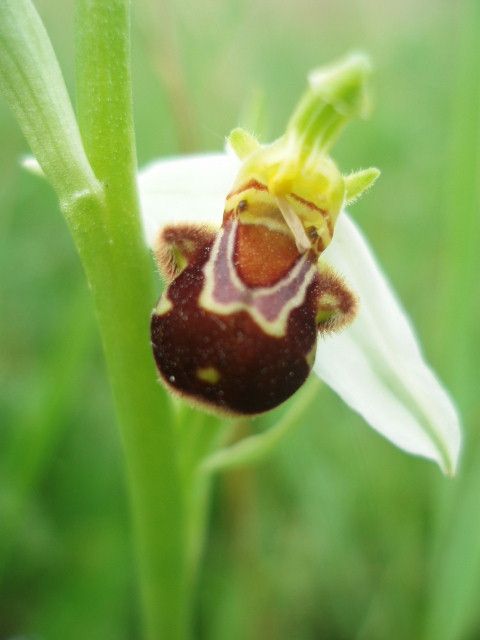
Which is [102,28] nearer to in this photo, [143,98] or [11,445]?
[11,445]

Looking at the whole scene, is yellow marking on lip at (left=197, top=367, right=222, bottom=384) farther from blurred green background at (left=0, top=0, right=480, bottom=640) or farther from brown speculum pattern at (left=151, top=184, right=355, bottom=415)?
blurred green background at (left=0, top=0, right=480, bottom=640)

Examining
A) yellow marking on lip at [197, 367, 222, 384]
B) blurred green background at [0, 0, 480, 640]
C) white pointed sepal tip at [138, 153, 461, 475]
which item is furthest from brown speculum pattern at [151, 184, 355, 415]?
blurred green background at [0, 0, 480, 640]

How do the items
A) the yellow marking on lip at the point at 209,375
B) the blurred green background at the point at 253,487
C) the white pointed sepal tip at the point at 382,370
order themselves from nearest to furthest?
1. the yellow marking on lip at the point at 209,375
2. the white pointed sepal tip at the point at 382,370
3. the blurred green background at the point at 253,487

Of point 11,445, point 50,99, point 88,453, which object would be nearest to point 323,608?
point 88,453

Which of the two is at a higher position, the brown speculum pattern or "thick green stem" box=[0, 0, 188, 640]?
"thick green stem" box=[0, 0, 188, 640]

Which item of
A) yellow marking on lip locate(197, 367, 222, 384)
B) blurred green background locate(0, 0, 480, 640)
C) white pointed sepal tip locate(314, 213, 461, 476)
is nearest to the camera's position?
yellow marking on lip locate(197, 367, 222, 384)

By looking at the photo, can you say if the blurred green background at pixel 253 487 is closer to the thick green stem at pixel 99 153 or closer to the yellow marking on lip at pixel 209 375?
the thick green stem at pixel 99 153

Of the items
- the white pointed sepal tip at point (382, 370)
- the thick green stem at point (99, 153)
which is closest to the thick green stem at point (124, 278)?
the thick green stem at point (99, 153)

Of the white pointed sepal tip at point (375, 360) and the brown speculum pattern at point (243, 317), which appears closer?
the brown speculum pattern at point (243, 317)
